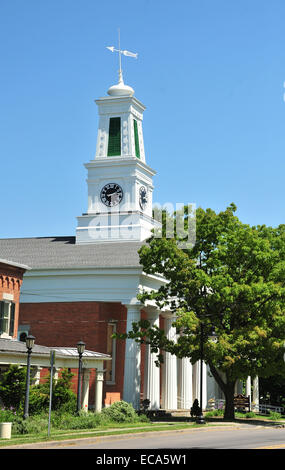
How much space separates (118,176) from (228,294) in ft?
90.4

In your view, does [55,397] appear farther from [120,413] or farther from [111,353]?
[111,353]

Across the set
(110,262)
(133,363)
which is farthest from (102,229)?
(133,363)

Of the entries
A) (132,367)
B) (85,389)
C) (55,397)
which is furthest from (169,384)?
(55,397)

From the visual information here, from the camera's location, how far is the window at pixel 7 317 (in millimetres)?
41750

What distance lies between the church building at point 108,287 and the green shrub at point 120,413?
283 inches

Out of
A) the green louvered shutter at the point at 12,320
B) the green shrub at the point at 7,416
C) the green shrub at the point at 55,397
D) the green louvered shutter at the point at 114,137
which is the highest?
the green louvered shutter at the point at 114,137

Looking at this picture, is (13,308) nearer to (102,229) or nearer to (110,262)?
(110,262)

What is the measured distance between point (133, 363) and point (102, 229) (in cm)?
1845

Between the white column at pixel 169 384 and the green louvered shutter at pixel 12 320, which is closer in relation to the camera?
the green louvered shutter at pixel 12 320

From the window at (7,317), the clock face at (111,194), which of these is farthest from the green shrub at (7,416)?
the clock face at (111,194)

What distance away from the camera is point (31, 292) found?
183 feet

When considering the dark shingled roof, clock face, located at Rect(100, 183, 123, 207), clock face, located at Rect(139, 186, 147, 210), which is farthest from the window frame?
clock face, located at Rect(139, 186, 147, 210)

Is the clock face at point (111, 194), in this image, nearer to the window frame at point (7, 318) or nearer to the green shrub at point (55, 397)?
the window frame at point (7, 318)
